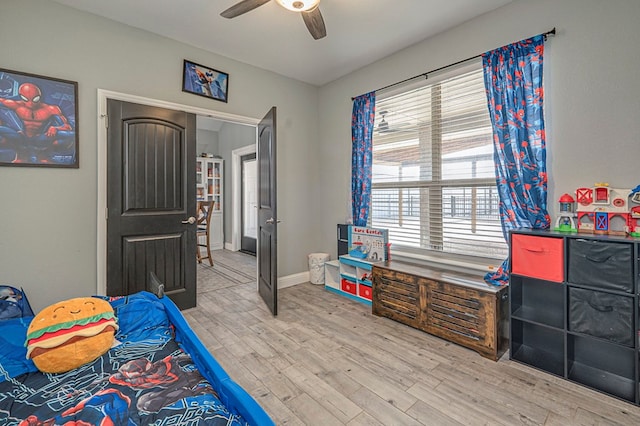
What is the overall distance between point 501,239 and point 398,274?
3.12 ft

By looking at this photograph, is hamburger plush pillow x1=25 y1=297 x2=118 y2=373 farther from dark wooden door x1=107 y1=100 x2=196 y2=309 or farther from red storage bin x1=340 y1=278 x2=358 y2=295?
red storage bin x1=340 y1=278 x2=358 y2=295

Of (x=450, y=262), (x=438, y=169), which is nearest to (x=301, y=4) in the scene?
(x=438, y=169)

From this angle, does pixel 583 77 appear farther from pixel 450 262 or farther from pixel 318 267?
pixel 318 267

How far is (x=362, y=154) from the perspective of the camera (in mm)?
3734

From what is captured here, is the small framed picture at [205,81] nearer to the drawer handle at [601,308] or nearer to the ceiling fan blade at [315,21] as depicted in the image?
the ceiling fan blade at [315,21]

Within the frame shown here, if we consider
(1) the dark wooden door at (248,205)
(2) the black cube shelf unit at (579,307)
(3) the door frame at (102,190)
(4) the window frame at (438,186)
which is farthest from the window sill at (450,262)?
(1) the dark wooden door at (248,205)

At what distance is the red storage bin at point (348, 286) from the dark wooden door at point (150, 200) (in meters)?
1.74

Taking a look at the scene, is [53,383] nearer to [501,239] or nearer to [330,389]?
[330,389]

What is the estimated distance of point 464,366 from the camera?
2188 millimetres

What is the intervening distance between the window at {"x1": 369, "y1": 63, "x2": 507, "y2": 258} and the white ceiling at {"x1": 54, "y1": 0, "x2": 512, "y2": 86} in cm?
50

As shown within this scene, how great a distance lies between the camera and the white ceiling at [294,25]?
8.39 feet

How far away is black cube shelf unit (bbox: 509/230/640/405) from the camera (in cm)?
180

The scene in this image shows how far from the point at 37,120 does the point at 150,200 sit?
103cm

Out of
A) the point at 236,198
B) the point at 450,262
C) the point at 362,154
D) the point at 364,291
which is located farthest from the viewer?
the point at 236,198
